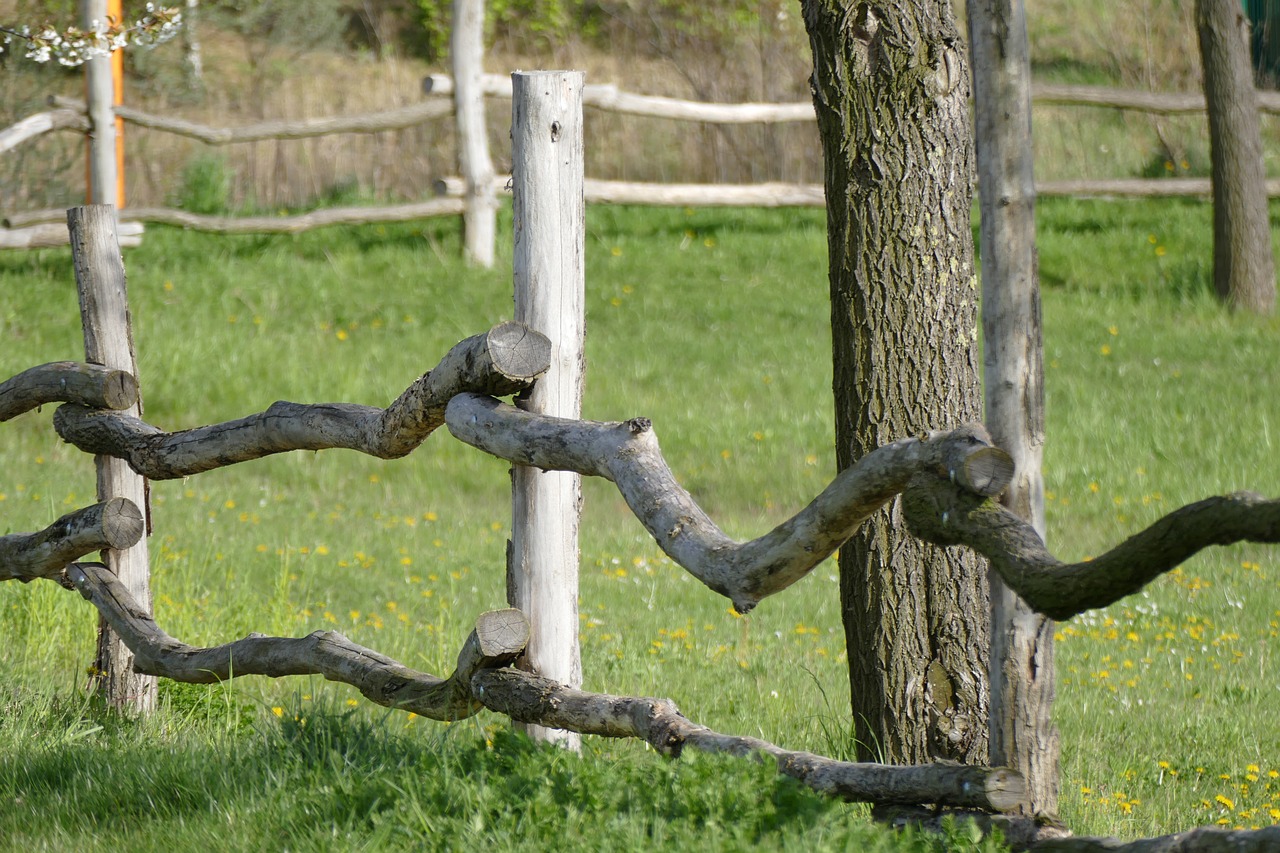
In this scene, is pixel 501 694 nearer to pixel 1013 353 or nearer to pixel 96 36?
pixel 1013 353

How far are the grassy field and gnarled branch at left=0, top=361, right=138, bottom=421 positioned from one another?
1026 millimetres

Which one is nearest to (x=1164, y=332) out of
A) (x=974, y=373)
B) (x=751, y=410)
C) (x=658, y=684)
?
(x=751, y=410)

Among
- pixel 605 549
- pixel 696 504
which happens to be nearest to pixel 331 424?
pixel 696 504

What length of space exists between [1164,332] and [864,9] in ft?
30.9

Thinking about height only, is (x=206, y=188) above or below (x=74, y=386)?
above

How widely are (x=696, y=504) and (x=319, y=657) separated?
61.5 inches

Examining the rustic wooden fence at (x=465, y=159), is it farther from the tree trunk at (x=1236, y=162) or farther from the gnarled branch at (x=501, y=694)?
the gnarled branch at (x=501, y=694)

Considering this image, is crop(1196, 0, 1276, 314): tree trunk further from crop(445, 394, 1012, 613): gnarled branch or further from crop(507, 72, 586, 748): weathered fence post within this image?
crop(445, 394, 1012, 613): gnarled branch

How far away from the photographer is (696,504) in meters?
3.10

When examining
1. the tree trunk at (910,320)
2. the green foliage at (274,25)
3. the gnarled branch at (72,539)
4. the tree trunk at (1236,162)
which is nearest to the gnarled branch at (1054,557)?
the tree trunk at (910,320)

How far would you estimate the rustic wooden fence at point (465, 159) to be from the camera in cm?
1172

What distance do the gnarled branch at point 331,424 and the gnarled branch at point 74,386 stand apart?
0.20ft

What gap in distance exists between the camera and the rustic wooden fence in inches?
461

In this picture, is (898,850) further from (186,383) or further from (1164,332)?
(1164,332)
